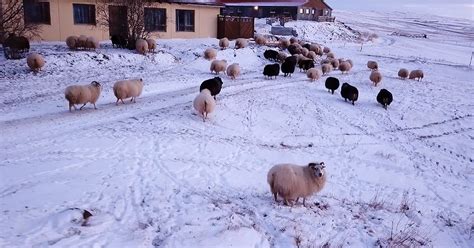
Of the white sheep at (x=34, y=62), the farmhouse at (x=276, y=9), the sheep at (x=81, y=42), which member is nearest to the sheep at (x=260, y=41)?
the sheep at (x=81, y=42)

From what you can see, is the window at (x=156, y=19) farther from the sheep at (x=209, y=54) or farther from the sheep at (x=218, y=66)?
the sheep at (x=218, y=66)

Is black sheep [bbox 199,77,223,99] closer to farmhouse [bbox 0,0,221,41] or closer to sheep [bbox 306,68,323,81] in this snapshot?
sheep [bbox 306,68,323,81]

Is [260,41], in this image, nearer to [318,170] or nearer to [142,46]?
[142,46]

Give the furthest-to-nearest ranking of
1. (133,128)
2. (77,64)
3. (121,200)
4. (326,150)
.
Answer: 1. (77,64)
2. (326,150)
3. (133,128)
4. (121,200)

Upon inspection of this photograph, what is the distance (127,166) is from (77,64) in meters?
12.8

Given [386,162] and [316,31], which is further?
[316,31]

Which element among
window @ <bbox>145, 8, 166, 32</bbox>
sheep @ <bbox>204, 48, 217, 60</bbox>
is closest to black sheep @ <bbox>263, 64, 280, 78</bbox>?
sheep @ <bbox>204, 48, 217, 60</bbox>

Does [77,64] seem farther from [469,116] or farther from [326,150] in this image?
[469,116]

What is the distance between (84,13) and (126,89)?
15.3 metres

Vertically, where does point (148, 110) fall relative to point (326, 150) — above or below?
above

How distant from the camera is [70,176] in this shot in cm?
903

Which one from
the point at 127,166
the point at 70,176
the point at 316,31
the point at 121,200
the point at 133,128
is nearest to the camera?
the point at 121,200

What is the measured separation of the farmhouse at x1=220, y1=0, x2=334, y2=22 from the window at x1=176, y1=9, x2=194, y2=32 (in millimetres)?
27649

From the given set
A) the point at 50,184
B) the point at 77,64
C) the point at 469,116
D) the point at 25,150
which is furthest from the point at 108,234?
the point at 469,116
